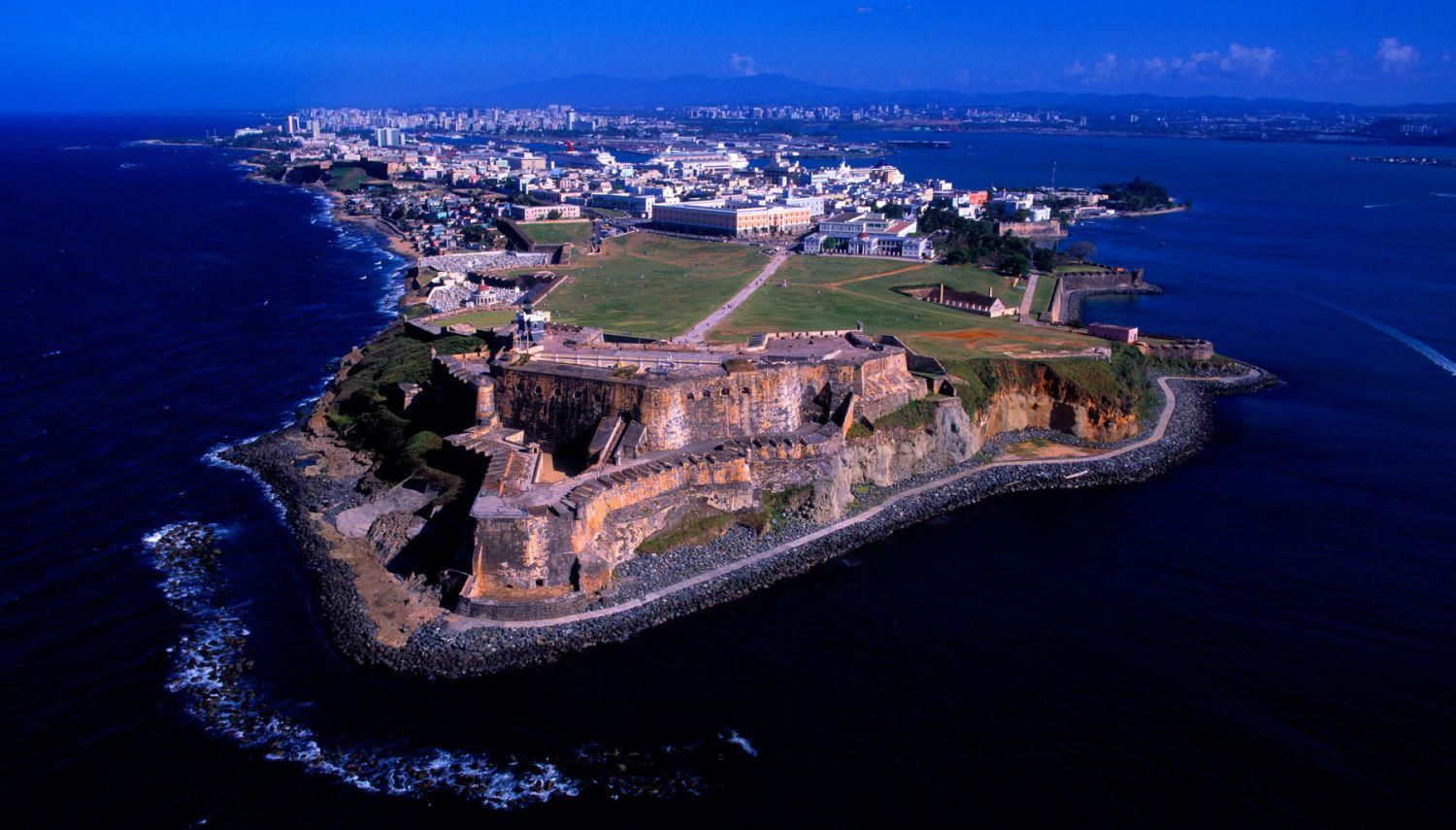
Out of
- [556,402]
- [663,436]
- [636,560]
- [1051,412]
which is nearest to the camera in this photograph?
[636,560]

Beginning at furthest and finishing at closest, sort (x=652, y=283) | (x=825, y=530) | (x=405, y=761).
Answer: (x=652, y=283) < (x=825, y=530) < (x=405, y=761)

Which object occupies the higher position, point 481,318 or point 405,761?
point 481,318

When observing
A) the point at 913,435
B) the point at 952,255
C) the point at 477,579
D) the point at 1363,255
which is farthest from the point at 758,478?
the point at 1363,255

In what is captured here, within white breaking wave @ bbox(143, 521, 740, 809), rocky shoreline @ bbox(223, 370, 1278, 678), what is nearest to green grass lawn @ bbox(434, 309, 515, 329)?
rocky shoreline @ bbox(223, 370, 1278, 678)

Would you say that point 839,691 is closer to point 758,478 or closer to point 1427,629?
point 758,478

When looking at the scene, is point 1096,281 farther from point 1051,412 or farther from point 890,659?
point 890,659

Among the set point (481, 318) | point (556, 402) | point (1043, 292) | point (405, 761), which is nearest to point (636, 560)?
point (556, 402)

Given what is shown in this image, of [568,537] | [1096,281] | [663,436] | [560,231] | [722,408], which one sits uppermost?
[560,231]
